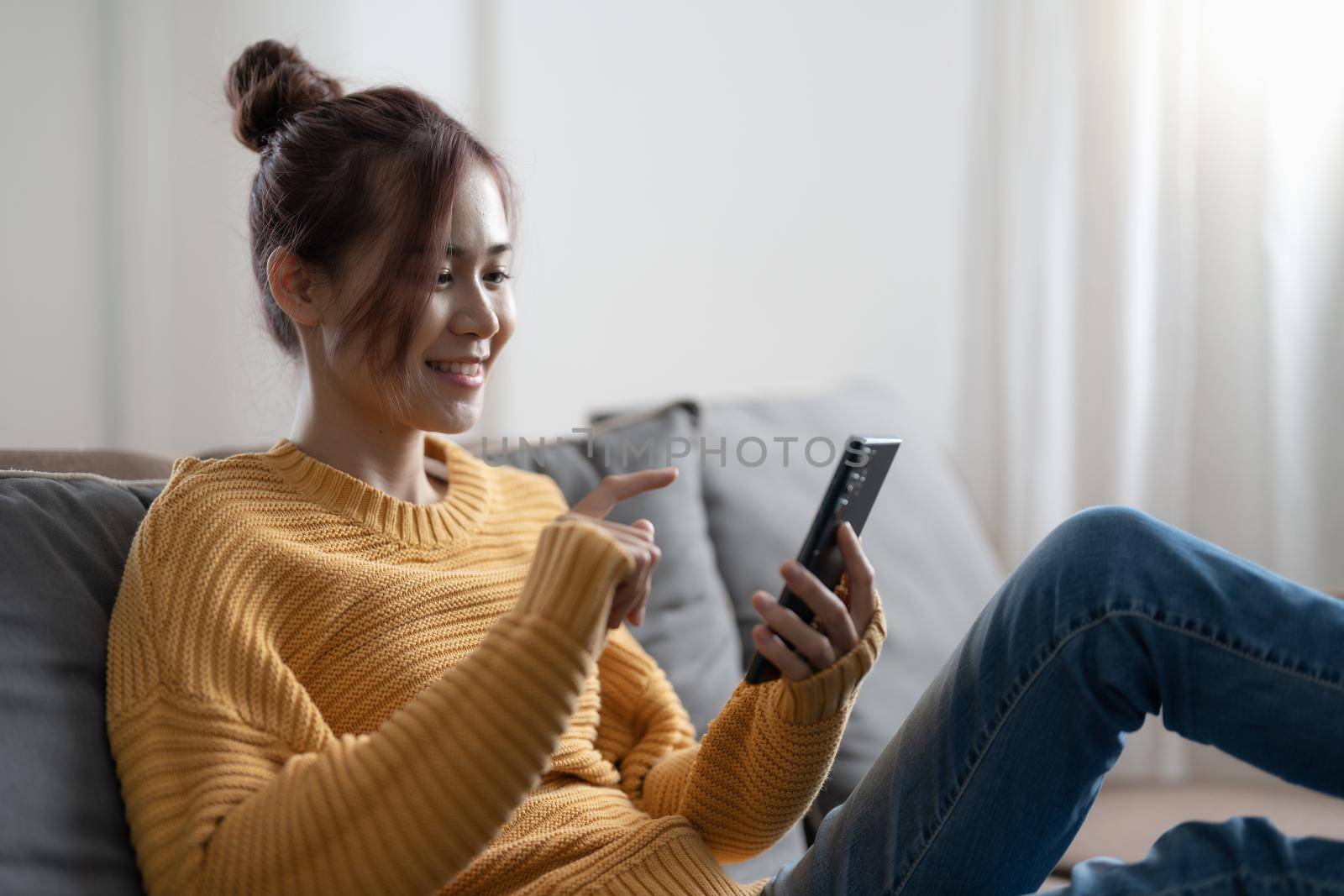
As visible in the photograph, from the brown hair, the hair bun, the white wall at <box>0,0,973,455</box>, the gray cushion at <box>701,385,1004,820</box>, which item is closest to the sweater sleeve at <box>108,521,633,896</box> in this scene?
the brown hair

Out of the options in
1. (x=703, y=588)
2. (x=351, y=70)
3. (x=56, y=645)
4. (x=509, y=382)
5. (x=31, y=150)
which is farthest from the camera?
(x=509, y=382)

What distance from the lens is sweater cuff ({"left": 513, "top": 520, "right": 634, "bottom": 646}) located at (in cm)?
86

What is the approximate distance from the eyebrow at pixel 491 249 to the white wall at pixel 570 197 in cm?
63

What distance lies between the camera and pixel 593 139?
2.13 m

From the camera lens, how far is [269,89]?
1128 mm

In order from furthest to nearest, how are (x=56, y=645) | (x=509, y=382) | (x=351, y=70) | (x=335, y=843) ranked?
1. (x=509, y=382)
2. (x=351, y=70)
3. (x=56, y=645)
4. (x=335, y=843)

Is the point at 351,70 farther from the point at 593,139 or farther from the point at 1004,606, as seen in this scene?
the point at 1004,606

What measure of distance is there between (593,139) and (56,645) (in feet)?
4.75

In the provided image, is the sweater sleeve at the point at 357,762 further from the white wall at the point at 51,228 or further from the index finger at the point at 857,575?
the white wall at the point at 51,228

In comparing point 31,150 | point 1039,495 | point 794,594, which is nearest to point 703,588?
point 794,594

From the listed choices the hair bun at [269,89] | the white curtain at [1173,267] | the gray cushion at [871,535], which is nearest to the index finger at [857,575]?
the gray cushion at [871,535]

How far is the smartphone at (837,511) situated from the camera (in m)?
0.94

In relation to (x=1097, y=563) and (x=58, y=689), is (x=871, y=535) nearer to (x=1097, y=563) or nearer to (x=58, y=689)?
(x=1097, y=563)

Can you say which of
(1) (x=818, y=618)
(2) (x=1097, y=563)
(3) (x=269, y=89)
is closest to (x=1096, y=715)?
(2) (x=1097, y=563)
